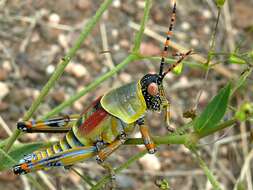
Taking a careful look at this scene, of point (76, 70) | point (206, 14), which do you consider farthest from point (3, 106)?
point (206, 14)

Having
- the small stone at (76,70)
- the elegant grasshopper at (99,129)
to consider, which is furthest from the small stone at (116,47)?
the elegant grasshopper at (99,129)

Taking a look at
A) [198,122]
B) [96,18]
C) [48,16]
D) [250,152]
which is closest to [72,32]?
[48,16]

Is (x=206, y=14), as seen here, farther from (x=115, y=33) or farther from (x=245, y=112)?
(x=245, y=112)

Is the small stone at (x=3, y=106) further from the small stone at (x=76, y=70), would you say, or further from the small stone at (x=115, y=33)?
the small stone at (x=115, y=33)

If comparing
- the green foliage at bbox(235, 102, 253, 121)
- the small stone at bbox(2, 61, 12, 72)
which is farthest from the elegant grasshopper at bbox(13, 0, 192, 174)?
the small stone at bbox(2, 61, 12, 72)

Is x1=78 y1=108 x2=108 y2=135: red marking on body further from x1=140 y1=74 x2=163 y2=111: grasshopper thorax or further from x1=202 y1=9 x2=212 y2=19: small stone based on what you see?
x1=202 y1=9 x2=212 y2=19: small stone
